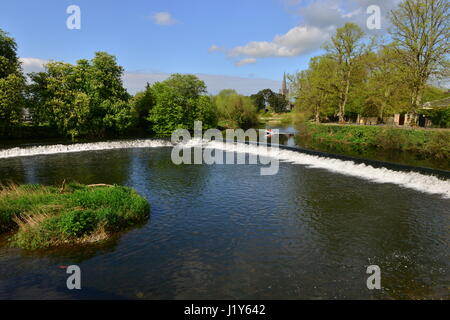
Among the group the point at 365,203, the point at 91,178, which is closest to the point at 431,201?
the point at 365,203

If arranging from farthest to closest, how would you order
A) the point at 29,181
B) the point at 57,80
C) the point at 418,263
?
1. the point at 57,80
2. the point at 29,181
3. the point at 418,263

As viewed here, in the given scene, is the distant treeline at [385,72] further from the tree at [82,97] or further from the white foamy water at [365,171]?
the tree at [82,97]

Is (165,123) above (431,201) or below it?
above

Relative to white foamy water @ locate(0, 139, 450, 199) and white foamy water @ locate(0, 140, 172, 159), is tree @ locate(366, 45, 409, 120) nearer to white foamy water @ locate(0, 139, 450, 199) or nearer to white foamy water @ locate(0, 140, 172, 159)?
white foamy water @ locate(0, 139, 450, 199)

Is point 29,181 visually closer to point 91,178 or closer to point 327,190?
point 91,178

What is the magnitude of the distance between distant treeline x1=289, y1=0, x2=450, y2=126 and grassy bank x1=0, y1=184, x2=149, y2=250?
121 ft

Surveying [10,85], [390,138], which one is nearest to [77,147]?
[10,85]

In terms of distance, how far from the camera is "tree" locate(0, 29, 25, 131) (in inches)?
1496

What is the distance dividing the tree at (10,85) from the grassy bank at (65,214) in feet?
96.5

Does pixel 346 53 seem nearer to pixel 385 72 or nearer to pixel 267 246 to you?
pixel 385 72

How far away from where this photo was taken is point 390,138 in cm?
3588

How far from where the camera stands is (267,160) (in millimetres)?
31719

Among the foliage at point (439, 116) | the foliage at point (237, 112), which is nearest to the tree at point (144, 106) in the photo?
the foliage at point (237, 112)

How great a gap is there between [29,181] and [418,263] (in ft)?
85.7
